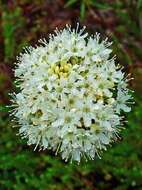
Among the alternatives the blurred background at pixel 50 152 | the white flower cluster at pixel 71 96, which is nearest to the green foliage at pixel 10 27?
the blurred background at pixel 50 152

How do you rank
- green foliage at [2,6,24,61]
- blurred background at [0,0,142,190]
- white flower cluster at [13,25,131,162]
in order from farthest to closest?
green foliage at [2,6,24,61], blurred background at [0,0,142,190], white flower cluster at [13,25,131,162]

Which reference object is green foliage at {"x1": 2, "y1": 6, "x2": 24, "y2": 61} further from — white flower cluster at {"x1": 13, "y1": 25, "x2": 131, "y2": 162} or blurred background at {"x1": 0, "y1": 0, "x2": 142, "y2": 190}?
white flower cluster at {"x1": 13, "y1": 25, "x2": 131, "y2": 162}

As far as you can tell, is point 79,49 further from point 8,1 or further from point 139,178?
point 8,1

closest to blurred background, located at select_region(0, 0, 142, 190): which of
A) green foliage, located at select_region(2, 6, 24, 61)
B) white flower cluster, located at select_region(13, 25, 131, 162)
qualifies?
green foliage, located at select_region(2, 6, 24, 61)

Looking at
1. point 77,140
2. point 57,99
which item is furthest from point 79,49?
point 77,140

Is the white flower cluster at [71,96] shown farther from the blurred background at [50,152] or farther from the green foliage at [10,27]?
the green foliage at [10,27]
